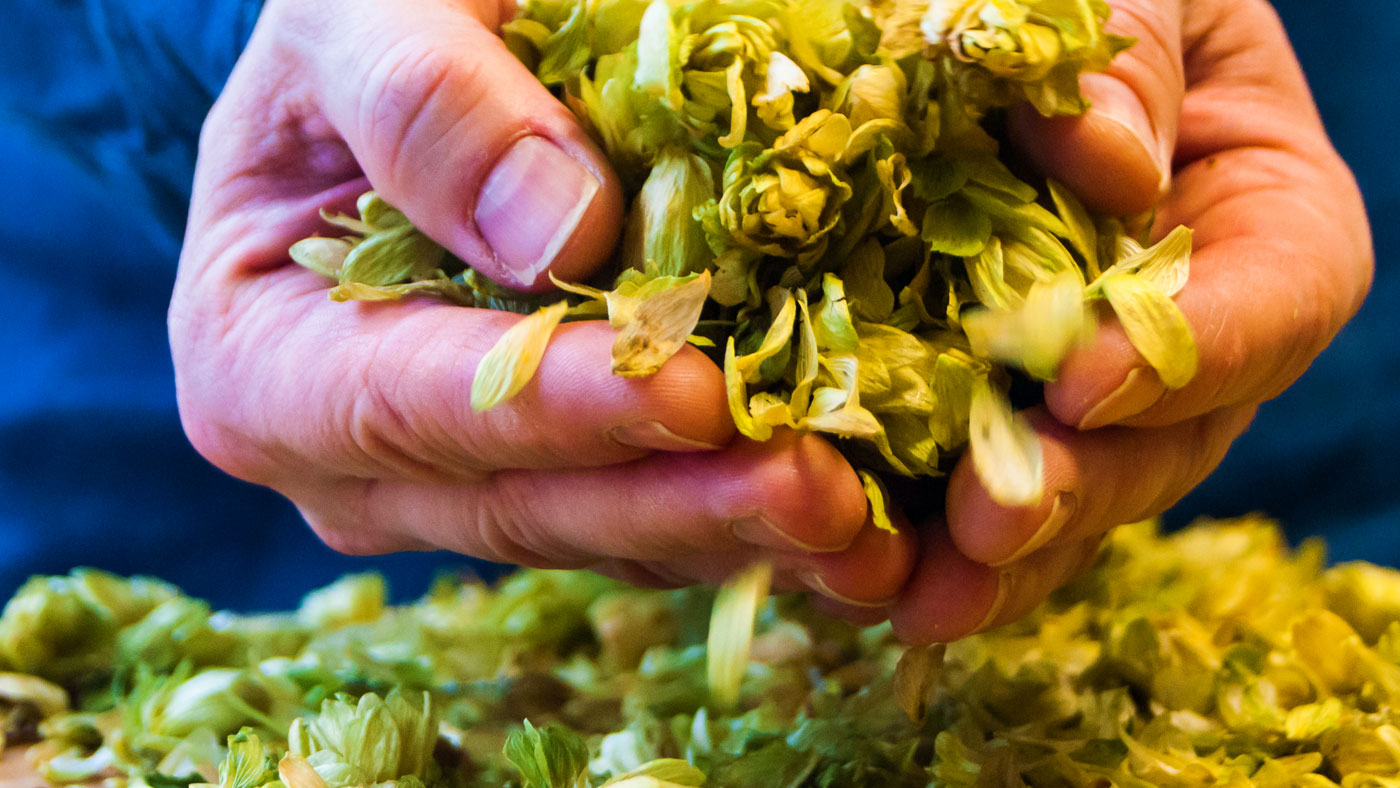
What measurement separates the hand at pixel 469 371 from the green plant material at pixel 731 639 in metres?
0.03

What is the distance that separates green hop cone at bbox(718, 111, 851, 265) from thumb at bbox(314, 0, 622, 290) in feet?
0.24

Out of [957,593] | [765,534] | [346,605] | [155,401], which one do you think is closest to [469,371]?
[765,534]

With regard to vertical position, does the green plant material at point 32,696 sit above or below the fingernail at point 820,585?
below

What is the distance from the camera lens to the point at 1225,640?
0.73m

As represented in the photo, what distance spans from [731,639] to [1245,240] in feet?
1.11

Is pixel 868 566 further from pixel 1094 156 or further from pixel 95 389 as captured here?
pixel 95 389

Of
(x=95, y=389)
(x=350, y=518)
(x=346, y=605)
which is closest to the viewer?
(x=350, y=518)

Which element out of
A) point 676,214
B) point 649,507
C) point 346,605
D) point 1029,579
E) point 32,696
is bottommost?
point 346,605

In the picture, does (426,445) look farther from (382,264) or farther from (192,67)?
(192,67)

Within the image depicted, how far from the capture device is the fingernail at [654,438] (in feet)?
1.40

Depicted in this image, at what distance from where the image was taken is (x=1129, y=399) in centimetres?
44

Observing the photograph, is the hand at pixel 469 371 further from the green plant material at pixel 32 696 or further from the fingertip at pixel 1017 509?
the green plant material at pixel 32 696

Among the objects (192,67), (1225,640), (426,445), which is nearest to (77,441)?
(192,67)

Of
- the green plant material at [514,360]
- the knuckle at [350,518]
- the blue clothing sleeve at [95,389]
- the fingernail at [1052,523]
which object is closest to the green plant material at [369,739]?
the knuckle at [350,518]
